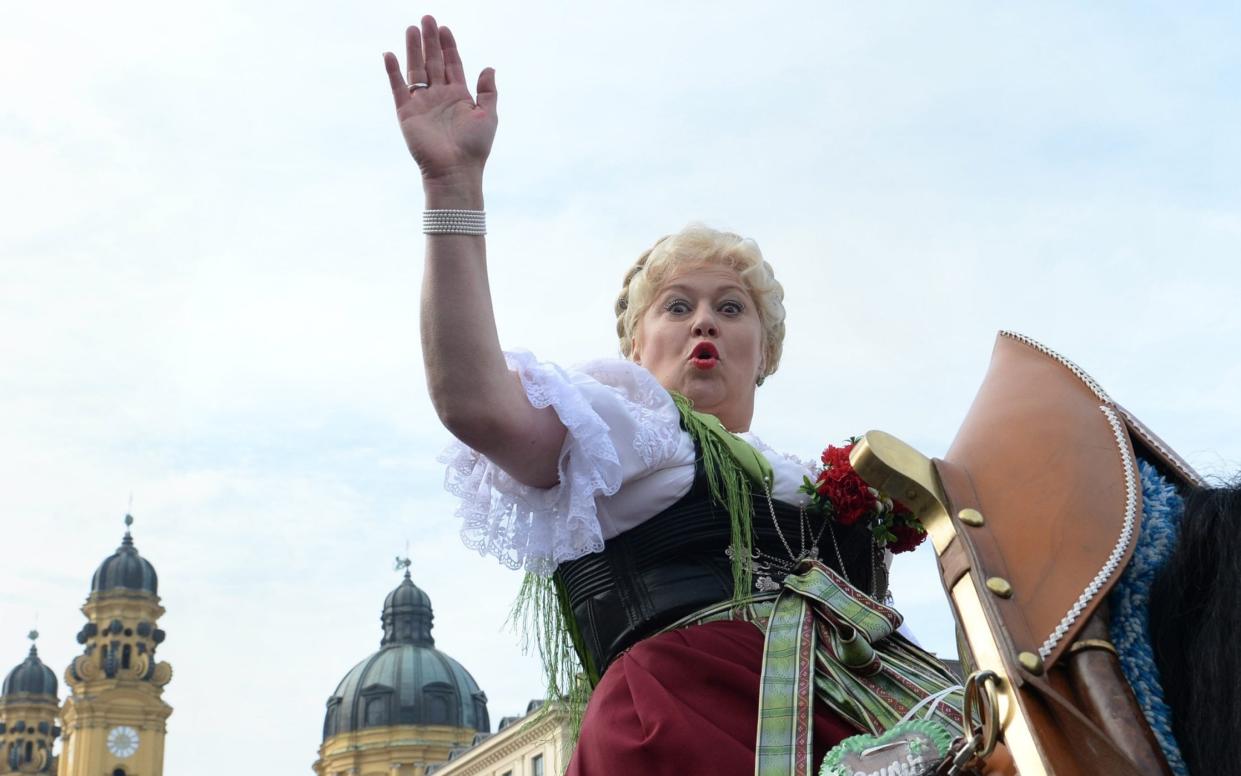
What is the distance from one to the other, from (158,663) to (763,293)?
9469cm

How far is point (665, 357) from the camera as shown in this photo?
4.46 metres

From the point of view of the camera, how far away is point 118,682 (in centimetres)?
9244

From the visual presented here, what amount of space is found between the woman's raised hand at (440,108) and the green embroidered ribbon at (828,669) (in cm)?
111

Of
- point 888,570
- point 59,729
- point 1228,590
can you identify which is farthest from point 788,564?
point 59,729

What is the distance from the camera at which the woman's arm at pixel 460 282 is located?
3426 mm

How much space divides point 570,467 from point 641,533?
26cm

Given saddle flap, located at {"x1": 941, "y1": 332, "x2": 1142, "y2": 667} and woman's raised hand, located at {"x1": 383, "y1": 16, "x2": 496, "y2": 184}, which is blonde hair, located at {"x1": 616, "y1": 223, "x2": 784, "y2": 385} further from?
saddle flap, located at {"x1": 941, "y1": 332, "x2": 1142, "y2": 667}

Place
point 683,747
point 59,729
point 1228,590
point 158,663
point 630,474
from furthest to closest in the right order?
point 59,729, point 158,663, point 630,474, point 683,747, point 1228,590

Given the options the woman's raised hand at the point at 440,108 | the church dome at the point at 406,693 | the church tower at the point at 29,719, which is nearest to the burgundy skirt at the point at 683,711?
the woman's raised hand at the point at 440,108

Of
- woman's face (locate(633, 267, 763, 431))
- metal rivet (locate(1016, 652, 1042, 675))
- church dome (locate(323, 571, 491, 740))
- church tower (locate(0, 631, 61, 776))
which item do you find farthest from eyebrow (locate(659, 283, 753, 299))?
church tower (locate(0, 631, 61, 776))

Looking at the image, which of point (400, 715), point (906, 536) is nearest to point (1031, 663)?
point (906, 536)

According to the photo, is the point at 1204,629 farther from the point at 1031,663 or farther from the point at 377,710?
the point at 377,710

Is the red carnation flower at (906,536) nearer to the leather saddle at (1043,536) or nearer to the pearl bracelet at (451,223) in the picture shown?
the leather saddle at (1043,536)

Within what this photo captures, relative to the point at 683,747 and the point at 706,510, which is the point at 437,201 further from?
the point at 683,747
